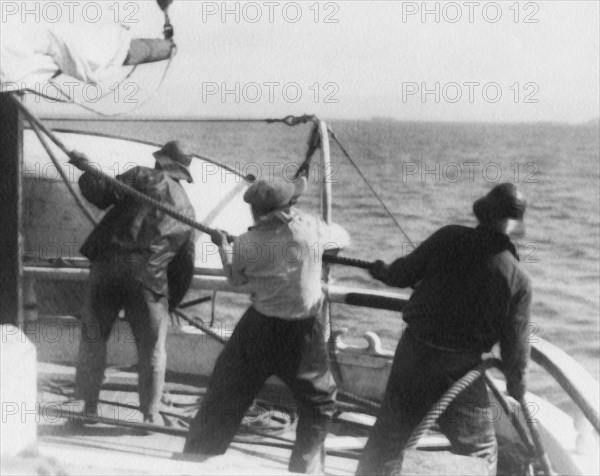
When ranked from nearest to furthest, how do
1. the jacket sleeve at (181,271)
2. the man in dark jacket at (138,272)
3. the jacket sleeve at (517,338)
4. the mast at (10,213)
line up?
the jacket sleeve at (517,338)
the mast at (10,213)
the man in dark jacket at (138,272)
the jacket sleeve at (181,271)

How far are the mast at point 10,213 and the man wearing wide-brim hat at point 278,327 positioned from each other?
37.3 inches

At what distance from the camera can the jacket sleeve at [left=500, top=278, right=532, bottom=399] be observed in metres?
3.53

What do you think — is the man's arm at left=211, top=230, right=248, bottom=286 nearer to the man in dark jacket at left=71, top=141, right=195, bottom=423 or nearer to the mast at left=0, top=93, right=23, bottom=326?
the man in dark jacket at left=71, top=141, right=195, bottom=423

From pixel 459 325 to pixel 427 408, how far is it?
0.41m

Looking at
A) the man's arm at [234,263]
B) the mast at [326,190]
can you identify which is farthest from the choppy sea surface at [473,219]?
the man's arm at [234,263]

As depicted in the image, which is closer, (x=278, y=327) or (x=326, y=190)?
(x=278, y=327)

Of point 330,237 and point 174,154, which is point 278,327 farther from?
point 174,154

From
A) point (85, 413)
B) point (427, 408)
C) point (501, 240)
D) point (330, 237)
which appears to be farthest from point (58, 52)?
point (427, 408)

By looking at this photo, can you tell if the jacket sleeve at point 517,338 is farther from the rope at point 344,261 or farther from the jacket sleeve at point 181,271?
the jacket sleeve at point 181,271

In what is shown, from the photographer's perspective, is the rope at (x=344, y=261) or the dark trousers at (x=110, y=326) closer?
the rope at (x=344, y=261)

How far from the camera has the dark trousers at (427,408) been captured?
3666 mm

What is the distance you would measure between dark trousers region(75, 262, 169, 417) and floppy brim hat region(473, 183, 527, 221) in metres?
2.08

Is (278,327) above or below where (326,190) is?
below

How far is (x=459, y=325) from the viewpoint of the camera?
142 inches
